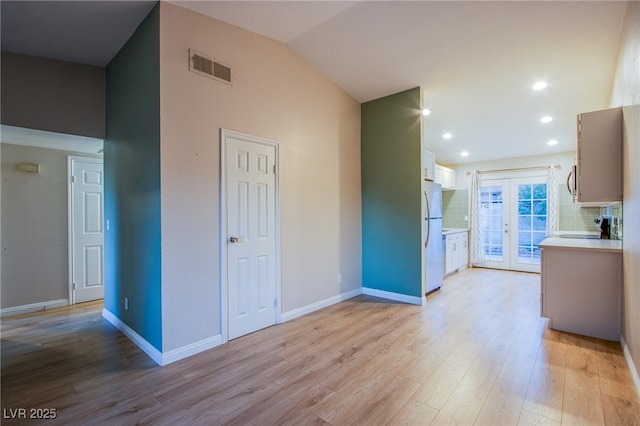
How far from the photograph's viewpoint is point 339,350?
2.73 metres

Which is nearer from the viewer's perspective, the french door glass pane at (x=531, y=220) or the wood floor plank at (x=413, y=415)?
the wood floor plank at (x=413, y=415)

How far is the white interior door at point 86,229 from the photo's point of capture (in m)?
4.25

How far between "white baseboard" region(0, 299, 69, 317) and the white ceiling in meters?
3.18

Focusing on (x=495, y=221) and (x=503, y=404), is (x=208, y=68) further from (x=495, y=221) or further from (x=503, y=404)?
(x=495, y=221)

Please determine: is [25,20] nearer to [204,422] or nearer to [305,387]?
[204,422]

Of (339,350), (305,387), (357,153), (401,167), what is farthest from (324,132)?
(305,387)

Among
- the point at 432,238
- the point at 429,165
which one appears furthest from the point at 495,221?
the point at 432,238

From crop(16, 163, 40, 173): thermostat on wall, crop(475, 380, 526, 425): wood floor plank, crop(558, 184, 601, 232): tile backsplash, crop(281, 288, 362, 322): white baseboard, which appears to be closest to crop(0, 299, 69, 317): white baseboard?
crop(16, 163, 40, 173): thermostat on wall

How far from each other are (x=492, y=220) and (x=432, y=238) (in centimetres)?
309

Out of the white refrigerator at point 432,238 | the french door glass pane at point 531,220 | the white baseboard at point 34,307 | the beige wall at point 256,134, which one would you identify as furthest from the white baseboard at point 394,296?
the white baseboard at point 34,307

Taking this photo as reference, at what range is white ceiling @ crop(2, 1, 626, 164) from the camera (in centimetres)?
260

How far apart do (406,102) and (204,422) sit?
4.22 metres

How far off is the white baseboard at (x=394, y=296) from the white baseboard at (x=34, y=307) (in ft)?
14.6

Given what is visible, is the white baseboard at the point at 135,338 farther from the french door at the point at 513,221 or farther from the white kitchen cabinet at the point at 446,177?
the french door at the point at 513,221
